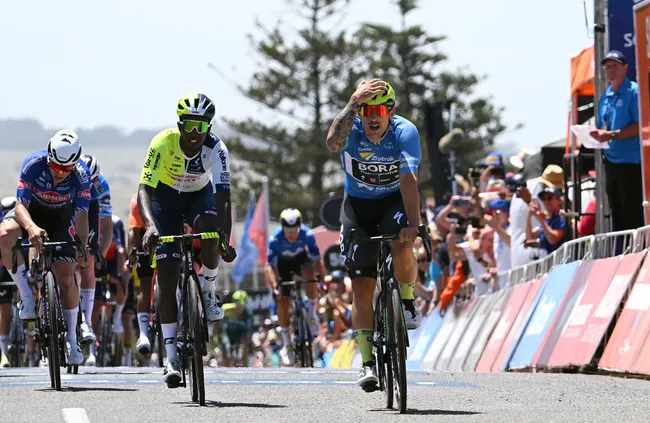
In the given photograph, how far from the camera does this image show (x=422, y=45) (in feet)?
226

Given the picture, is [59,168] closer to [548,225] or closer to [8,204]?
[8,204]

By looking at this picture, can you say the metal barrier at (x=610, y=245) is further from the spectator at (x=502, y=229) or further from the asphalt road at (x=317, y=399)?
the spectator at (x=502, y=229)

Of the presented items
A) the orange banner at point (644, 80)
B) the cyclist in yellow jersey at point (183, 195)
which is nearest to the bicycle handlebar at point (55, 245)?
the cyclist in yellow jersey at point (183, 195)

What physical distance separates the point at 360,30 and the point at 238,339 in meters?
36.6

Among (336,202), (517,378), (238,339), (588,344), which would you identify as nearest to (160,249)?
(517,378)

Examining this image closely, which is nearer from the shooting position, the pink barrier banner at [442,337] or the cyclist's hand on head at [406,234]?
the cyclist's hand on head at [406,234]

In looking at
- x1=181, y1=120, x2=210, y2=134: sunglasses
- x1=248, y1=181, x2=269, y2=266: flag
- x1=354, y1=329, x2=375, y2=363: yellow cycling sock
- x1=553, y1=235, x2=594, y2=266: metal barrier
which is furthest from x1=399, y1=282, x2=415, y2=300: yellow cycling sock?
x1=248, y1=181, x2=269, y2=266: flag

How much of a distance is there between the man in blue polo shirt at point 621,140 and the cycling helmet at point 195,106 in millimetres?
5746

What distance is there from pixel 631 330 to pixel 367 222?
12.0 ft

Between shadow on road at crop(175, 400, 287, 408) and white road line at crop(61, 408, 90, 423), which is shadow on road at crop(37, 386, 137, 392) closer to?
shadow on road at crop(175, 400, 287, 408)

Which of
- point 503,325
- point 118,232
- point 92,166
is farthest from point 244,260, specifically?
point 92,166

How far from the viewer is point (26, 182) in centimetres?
1232

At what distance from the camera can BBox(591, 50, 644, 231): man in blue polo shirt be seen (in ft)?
49.8

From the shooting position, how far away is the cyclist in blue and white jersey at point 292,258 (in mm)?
20250
